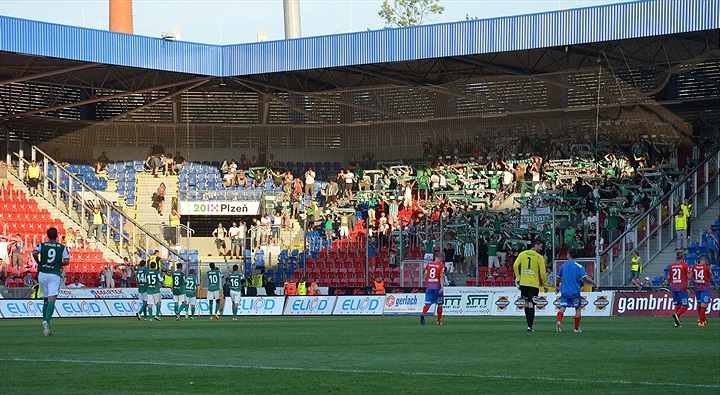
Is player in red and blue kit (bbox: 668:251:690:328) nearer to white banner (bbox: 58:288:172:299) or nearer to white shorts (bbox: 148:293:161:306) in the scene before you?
white shorts (bbox: 148:293:161:306)

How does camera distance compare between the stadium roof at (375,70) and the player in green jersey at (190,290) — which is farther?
the stadium roof at (375,70)

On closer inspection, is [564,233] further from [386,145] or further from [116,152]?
[116,152]

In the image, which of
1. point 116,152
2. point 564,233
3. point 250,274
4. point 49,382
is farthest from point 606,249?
point 49,382

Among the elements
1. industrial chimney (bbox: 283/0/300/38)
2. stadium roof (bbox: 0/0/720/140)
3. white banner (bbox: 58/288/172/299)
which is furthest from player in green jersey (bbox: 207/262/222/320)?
industrial chimney (bbox: 283/0/300/38)

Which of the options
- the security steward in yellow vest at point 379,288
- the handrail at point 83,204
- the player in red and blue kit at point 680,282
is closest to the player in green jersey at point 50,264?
the player in red and blue kit at point 680,282

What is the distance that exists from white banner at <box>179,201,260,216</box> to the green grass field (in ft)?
97.6

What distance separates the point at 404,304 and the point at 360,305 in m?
1.78

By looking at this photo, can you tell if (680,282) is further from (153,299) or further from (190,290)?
(153,299)

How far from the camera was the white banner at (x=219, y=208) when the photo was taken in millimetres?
52219

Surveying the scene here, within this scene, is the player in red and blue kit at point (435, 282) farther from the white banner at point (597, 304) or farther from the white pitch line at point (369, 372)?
the white pitch line at point (369, 372)

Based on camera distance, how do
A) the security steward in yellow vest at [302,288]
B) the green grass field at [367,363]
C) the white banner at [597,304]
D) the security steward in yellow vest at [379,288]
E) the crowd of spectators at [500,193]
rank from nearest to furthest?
the green grass field at [367,363]
the white banner at [597,304]
the security steward in yellow vest at [379,288]
the crowd of spectators at [500,193]
the security steward in yellow vest at [302,288]

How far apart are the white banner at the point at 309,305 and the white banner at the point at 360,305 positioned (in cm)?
29

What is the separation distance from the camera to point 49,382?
11953 mm

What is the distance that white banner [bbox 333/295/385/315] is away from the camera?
40250 mm
